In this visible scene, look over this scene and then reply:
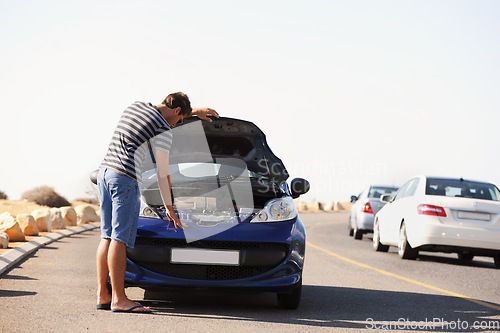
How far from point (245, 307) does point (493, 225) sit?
6.40 m

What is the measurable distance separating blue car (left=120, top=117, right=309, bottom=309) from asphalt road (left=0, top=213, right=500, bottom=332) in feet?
0.98

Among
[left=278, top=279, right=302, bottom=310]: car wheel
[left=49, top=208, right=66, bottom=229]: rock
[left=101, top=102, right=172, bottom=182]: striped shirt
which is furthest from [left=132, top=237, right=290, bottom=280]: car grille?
[left=49, top=208, right=66, bottom=229]: rock

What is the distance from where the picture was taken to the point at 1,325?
5203 millimetres

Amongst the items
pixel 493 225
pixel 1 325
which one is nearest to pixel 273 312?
pixel 1 325

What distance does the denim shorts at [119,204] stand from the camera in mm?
5812

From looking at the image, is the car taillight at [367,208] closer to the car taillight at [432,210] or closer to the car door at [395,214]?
the car door at [395,214]

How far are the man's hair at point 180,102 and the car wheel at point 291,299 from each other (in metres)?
1.92

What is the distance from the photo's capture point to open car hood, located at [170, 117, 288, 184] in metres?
7.32

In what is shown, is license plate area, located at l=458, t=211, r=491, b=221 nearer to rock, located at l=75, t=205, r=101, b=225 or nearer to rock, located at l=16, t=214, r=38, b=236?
rock, located at l=16, t=214, r=38, b=236

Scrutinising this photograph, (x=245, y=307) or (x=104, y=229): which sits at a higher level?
(x=104, y=229)

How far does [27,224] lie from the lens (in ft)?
44.2

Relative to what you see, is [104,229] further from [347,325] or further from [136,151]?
[347,325]

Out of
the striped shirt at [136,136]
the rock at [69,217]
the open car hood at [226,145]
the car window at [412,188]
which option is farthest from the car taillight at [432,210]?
the rock at [69,217]

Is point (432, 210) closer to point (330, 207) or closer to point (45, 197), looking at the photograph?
point (45, 197)
